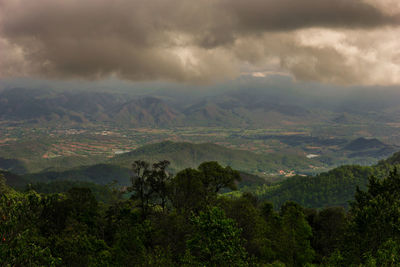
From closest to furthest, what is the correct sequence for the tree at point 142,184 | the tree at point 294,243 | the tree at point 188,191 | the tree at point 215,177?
the tree at point 294,243 → the tree at point 188,191 → the tree at point 142,184 → the tree at point 215,177

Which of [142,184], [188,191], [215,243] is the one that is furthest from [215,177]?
[215,243]

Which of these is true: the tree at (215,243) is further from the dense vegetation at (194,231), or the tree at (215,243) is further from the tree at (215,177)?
the tree at (215,177)

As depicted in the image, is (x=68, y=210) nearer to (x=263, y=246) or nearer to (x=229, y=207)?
(x=229, y=207)

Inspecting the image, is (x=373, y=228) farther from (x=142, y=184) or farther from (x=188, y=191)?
(x=142, y=184)

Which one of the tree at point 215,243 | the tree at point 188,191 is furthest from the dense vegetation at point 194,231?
the tree at point 188,191

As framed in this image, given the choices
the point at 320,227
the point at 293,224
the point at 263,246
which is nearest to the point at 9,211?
the point at 263,246

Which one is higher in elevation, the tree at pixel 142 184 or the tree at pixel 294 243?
the tree at pixel 142 184

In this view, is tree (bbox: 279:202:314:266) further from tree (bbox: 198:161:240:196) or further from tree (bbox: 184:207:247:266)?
tree (bbox: 184:207:247:266)

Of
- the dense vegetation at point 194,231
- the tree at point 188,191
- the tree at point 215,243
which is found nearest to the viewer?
the tree at point 215,243
